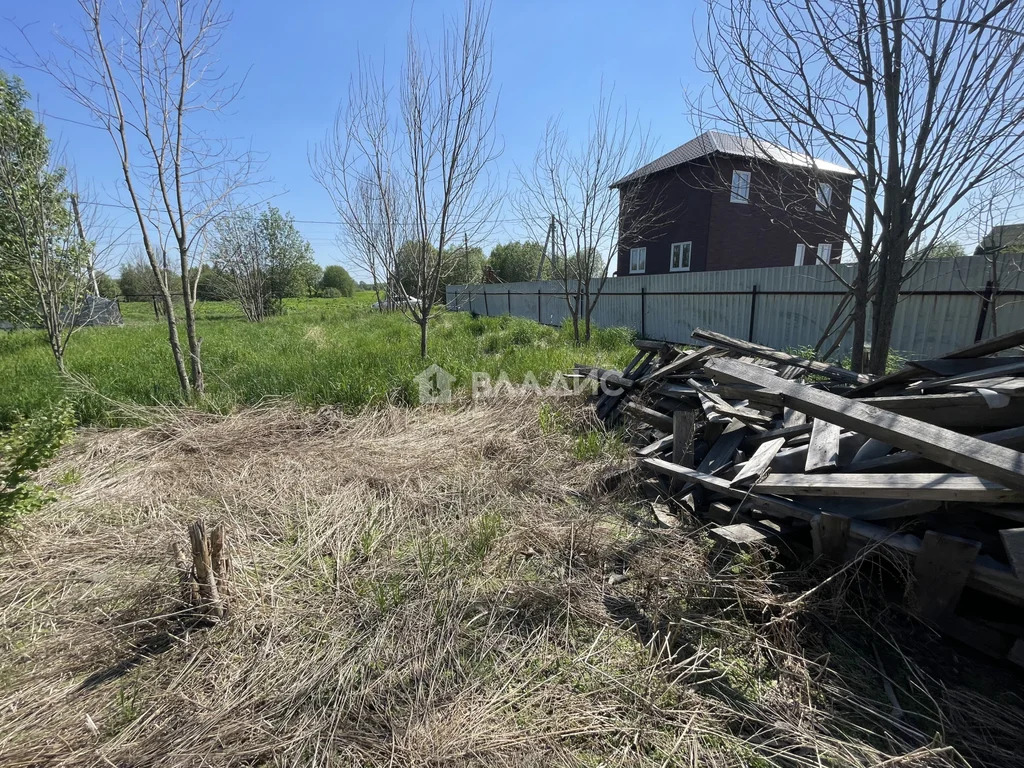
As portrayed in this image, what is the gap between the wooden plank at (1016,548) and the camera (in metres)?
1.69

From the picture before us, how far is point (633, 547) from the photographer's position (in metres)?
2.82

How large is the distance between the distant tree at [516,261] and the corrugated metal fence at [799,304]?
16661mm

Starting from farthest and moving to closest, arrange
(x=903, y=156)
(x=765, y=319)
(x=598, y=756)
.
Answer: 1. (x=765, y=319)
2. (x=903, y=156)
3. (x=598, y=756)

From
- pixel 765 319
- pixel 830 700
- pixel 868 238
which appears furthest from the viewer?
pixel 765 319

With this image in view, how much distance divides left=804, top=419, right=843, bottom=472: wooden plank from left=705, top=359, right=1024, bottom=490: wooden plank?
1.09 ft

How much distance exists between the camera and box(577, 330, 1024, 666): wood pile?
73.9 inches

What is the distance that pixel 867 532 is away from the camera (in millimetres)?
2221

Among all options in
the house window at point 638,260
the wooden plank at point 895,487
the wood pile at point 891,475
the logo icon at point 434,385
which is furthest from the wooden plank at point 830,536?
the house window at point 638,260

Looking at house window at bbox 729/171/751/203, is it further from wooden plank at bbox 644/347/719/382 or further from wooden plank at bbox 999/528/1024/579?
wooden plank at bbox 999/528/1024/579

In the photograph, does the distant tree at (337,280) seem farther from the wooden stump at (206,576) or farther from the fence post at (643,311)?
the wooden stump at (206,576)

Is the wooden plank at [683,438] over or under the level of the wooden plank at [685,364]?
under

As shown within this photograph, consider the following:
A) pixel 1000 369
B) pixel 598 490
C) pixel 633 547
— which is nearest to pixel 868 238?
pixel 1000 369

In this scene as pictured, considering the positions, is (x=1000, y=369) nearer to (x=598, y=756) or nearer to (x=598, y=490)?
(x=598, y=490)

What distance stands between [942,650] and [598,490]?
213cm
